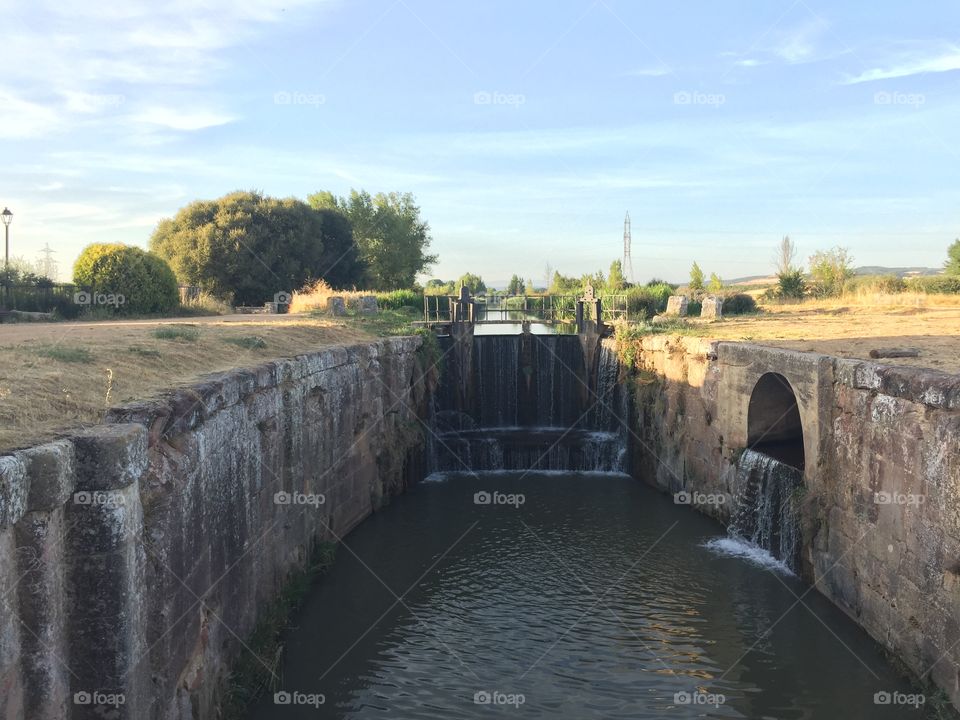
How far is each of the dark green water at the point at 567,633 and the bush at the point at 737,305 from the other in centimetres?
1422

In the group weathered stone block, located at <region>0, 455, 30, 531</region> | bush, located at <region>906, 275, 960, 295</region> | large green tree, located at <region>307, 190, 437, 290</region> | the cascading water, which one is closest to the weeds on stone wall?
weathered stone block, located at <region>0, 455, 30, 531</region>

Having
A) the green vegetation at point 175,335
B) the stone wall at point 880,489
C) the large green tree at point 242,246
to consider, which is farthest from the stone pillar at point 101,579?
the large green tree at point 242,246

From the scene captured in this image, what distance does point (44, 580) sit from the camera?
4.20 meters

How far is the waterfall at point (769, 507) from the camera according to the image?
33.0ft

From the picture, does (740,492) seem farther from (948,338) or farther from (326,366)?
(326,366)

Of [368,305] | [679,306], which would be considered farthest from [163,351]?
[679,306]

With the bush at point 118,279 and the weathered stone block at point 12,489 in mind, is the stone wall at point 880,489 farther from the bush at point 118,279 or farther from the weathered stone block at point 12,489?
the bush at point 118,279

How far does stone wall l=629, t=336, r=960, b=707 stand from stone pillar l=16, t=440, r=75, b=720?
704 centimetres

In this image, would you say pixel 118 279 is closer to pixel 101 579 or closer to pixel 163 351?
pixel 163 351

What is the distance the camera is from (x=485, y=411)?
1892cm

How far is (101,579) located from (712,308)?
2142cm

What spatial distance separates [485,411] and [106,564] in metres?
14.6

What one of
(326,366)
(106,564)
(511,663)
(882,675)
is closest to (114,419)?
(106,564)

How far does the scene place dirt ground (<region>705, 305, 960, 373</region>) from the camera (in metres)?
10.7
